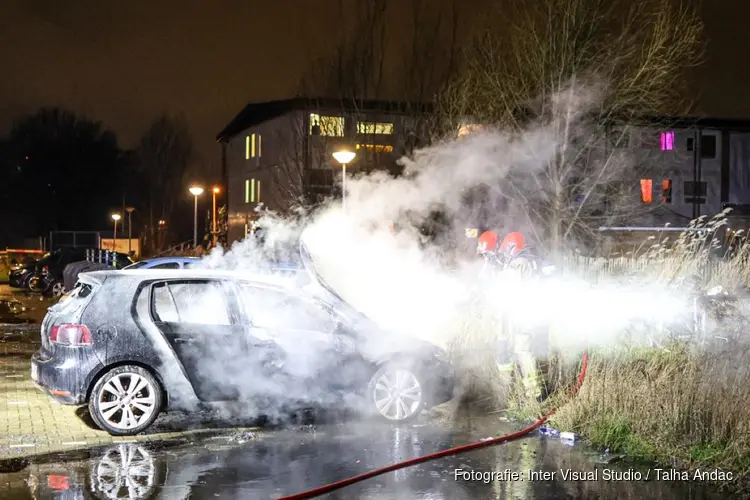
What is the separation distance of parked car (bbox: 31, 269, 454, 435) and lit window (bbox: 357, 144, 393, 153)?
16.8 m

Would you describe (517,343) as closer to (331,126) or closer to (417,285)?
(417,285)

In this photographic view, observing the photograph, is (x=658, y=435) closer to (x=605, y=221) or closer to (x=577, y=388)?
(x=577, y=388)

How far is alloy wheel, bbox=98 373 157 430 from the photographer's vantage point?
7980 millimetres

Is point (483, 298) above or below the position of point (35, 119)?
below

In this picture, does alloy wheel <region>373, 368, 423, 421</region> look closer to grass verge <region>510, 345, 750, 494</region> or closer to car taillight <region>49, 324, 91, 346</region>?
grass verge <region>510, 345, 750, 494</region>

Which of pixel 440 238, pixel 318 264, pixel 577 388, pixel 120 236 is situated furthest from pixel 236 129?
pixel 577 388

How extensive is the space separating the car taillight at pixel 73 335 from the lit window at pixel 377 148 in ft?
58.6

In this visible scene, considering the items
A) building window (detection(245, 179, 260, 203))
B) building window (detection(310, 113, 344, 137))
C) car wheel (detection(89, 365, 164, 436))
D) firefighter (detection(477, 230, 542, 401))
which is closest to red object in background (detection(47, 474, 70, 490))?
car wheel (detection(89, 365, 164, 436))

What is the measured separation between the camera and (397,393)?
8.72 m

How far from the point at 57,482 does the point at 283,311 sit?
2.90 metres

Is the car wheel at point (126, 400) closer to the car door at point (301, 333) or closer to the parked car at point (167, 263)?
the car door at point (301, 333)

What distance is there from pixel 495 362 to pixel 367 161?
15873mm

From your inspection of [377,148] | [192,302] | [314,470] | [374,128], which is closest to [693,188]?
[377,148]

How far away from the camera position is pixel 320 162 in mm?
27109
